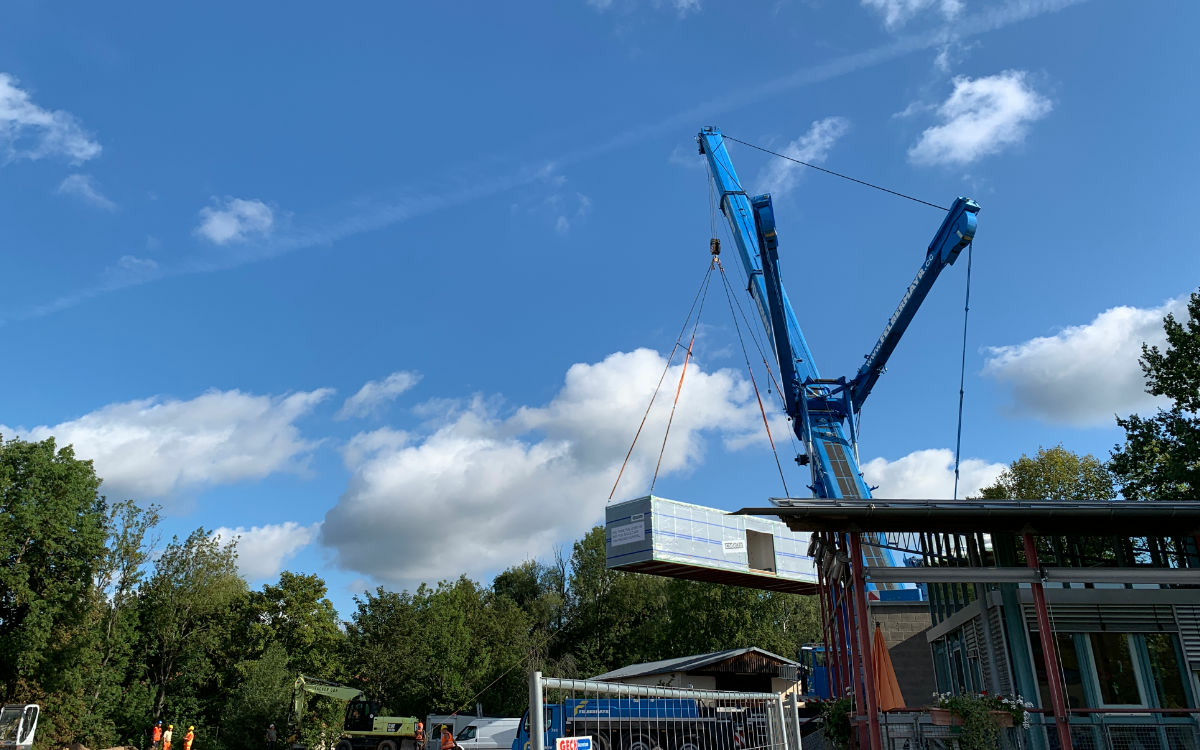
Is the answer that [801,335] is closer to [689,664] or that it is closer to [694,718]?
[689,664]

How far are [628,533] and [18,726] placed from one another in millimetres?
23082

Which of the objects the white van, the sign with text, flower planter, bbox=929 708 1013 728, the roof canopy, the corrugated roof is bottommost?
the white van

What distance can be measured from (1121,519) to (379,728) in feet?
87.8

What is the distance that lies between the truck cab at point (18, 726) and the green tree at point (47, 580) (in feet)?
14.5

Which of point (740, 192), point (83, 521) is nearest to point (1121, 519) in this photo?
point (740, 192)

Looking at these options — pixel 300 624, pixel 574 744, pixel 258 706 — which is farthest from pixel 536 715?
pixel 300 624

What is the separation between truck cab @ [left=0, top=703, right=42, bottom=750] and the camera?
92.8ft

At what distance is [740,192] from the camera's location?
117 ft

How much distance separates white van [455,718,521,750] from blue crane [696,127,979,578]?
1450 centimetres

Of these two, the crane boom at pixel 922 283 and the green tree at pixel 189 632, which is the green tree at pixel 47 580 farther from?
the crane boom at pixel 922 283

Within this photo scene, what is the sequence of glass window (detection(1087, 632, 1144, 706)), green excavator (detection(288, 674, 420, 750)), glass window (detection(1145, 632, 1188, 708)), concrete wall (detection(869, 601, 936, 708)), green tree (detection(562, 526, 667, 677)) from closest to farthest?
glass window (detection(1145, 632, 1188, 708)) < glass window (detection(1087, 632, 1144, 706)) < concrete wall (detection(869, 601, 936, 708)) < green excavator (detection(288, 674, 420, 750)) < green tree (detection(562, 526, 667, 677))

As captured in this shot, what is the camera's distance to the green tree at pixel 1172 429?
29047mm

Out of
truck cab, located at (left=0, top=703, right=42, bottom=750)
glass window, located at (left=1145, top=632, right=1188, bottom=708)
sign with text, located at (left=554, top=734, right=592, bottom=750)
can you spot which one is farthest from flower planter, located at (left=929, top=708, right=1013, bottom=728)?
truck cab, located at (left=0, top=703, right=42, bottom=750)

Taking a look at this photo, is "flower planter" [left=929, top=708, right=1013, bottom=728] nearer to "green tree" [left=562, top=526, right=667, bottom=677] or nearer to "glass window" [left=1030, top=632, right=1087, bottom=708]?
"glass window" [left=1030, top=632, right=1087, bottom=708]
